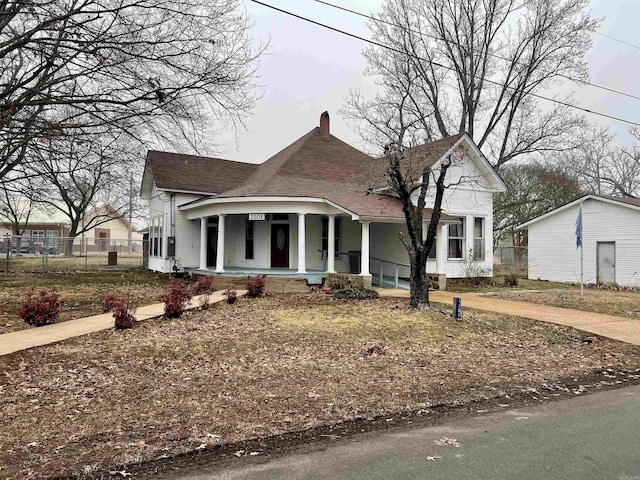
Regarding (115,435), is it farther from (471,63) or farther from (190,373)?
(471,63)

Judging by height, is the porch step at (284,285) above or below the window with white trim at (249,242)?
below

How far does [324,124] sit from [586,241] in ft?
46.6

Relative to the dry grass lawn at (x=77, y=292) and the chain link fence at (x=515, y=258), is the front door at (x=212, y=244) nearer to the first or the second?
the dry grass lawn at (x=77, y=292)

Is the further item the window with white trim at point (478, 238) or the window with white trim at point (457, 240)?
the window with white trim at point (478, 238)

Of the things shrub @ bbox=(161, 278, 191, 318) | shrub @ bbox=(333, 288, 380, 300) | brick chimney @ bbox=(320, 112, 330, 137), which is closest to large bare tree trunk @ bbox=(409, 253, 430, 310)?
shrub @ bbox=(333, 288, 380, 300)

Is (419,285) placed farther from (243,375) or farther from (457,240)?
(457,240)

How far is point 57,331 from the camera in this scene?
9.27m

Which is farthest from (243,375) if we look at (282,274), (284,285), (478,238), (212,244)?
(478,238)

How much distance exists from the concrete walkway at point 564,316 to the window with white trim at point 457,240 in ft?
18.2

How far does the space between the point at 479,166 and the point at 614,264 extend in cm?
788

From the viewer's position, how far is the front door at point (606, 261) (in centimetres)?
2289

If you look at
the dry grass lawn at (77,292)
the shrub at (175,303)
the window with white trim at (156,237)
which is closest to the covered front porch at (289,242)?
the dry grass lawn at (77,292)

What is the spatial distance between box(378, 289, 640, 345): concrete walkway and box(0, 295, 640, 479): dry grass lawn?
26.1 inches

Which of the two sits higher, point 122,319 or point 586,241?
point 586,241
